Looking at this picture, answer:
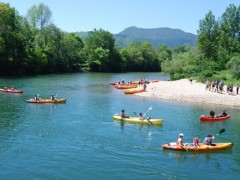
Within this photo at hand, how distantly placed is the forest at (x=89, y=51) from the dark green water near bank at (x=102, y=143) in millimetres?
32175

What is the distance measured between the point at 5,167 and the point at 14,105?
2112 cm

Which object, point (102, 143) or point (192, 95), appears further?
point (192, 95)

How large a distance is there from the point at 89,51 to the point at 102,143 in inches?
3876

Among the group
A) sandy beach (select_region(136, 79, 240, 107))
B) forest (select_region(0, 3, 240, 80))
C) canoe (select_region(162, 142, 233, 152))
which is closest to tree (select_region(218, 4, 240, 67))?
forest (select_region(0, 3, 240, 80))

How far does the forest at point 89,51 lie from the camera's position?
248ft

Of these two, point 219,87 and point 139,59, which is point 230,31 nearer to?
point 219,87

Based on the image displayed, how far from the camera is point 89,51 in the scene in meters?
123

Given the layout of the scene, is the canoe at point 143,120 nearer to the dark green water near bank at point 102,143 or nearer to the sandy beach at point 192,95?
the dark green water near bank at point 102,143

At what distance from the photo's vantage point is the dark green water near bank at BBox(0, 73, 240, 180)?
21141mm

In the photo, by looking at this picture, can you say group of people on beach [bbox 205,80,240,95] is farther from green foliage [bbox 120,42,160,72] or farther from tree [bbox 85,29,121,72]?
green foliage [bbox 120,42,160,72]

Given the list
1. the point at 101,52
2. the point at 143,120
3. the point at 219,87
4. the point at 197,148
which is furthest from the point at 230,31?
the point at 197,148

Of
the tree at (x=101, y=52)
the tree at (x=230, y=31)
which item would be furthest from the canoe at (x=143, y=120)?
the tree at (x=101, y=52)

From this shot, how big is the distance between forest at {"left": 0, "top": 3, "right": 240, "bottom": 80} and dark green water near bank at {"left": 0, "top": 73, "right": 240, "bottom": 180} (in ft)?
106

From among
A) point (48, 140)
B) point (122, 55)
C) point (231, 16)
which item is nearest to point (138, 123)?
point (48, 140)
